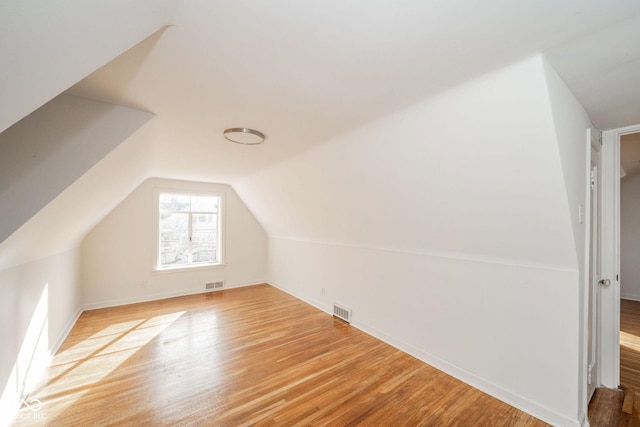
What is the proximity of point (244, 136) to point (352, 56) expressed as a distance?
1.37 meters

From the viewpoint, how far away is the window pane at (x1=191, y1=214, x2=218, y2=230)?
16.9ft

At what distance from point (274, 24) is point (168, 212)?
15.3 feet

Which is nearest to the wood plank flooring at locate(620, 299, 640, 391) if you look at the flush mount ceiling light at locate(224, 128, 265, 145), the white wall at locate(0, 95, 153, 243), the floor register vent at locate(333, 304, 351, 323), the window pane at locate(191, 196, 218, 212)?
the floor register vent at locate(333, 304, 351, 323)

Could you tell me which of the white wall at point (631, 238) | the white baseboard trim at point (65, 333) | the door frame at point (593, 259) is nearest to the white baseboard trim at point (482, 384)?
the door frame at point (593, 259)

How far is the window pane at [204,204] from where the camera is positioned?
16.9 feet

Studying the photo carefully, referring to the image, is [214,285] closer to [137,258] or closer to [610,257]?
[137,258]

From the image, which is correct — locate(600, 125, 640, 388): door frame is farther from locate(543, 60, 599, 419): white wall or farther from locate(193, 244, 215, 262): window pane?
locate(193, 244, 215, 262): window pane

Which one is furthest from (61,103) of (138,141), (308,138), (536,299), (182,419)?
(536,299)

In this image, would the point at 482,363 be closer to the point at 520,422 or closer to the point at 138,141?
the point at 520,422

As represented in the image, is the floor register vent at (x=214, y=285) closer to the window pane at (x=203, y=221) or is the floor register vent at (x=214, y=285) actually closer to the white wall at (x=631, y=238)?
the window pane at (x=203, y=221)

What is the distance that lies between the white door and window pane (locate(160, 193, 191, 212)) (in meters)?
5.60

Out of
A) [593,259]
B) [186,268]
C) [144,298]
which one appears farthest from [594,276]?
[144,298]

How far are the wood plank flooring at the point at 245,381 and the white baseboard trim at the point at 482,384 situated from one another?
58 millimetres

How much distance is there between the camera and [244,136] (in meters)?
2.39
